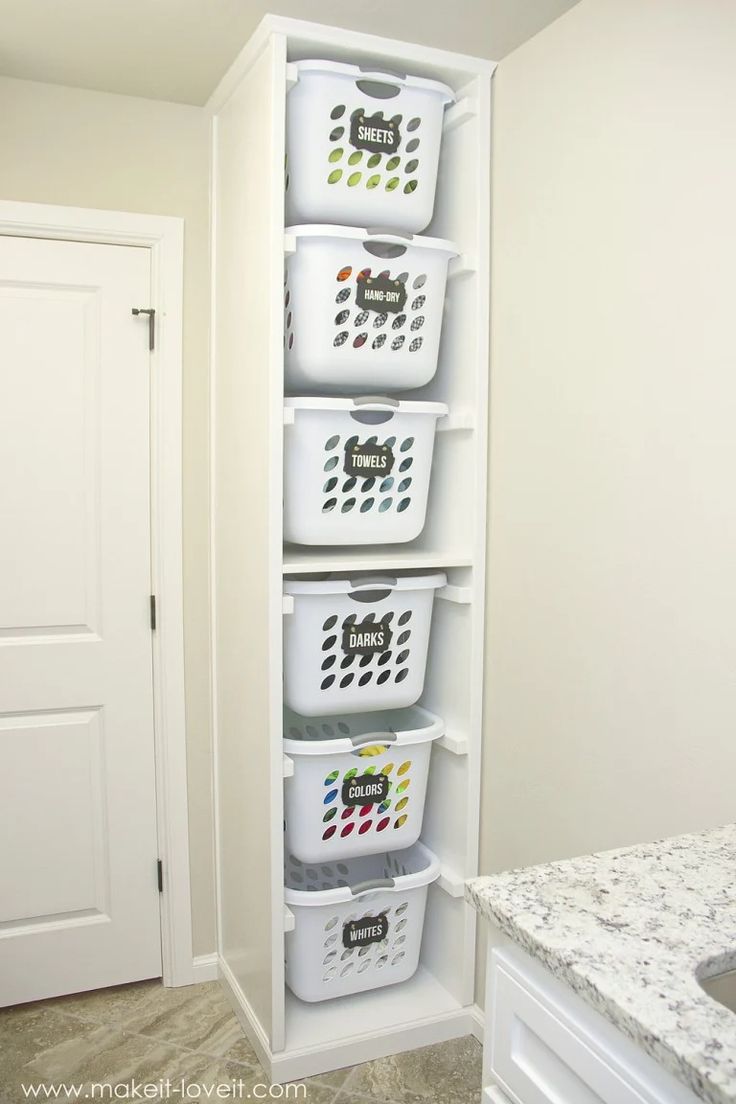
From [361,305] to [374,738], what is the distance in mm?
1037

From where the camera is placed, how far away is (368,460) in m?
2.28

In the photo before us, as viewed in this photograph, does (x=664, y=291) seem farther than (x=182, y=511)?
No

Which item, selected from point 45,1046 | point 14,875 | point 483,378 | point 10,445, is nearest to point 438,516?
point 483,378

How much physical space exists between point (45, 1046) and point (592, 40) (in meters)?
2.65

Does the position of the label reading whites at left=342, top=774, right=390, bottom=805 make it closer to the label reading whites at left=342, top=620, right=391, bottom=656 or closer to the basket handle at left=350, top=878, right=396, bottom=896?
the basket handle at left=350, top=878, right=396, bottom=896

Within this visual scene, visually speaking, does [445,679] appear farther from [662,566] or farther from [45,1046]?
[45,1046]

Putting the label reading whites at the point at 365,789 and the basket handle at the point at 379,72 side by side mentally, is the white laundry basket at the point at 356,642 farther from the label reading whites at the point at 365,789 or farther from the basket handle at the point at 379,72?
the basket handle at the point at 379,72

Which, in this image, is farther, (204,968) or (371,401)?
(204,968)

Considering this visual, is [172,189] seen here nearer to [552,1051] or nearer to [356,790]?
[356,790]

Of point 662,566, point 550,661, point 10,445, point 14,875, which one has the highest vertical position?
point 10,445

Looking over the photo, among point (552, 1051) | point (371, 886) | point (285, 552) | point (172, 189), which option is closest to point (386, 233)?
point (172, 189)

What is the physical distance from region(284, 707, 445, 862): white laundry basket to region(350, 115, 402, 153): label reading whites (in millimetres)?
1386

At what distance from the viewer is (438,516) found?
8.23ft

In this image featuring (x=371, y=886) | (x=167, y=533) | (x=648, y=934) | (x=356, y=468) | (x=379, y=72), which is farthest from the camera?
(x=167, y=533)
